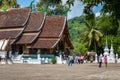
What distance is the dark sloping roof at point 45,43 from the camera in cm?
4718

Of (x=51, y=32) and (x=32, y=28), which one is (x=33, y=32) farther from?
(x=51, y=32)

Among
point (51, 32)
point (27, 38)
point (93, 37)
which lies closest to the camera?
point (27, 38)

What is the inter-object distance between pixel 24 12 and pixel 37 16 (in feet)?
6.65

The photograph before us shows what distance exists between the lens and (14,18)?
51750 mm

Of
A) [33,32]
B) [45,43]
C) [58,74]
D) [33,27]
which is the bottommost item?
[58,74]

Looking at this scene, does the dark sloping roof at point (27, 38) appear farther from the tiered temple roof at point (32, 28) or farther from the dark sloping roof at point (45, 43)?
the dark sloping roof at point (45, 43)

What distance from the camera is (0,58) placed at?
41906 mm

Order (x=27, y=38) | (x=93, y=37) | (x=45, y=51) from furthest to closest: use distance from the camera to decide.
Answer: (x=93, y=37)
(x=27, y=38)
(x=45, y=51)

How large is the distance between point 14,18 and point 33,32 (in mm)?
4389

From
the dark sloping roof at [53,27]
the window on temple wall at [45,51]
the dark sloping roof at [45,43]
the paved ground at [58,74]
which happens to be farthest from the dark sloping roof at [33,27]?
the paved ground at [58,74]

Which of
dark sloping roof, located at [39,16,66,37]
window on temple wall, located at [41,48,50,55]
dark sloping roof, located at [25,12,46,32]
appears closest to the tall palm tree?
dark sloping roof, located at [39,16,66,37]

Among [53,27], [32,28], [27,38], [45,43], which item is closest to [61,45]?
[53,27]

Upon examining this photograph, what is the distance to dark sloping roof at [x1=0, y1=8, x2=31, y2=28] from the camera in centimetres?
5034

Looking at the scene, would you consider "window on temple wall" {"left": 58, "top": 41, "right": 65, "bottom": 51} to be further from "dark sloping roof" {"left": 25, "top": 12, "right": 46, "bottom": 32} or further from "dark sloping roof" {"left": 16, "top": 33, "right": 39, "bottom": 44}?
"dark sloping roof" {"left": 16, "top": 33, "right": 39, "bottom": 44}
